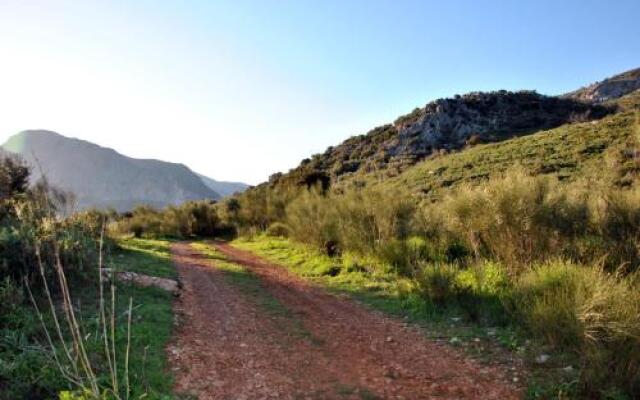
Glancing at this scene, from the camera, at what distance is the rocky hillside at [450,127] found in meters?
41.9

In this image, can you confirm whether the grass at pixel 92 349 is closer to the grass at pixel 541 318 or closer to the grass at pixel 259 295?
the grass at pixel 259 295

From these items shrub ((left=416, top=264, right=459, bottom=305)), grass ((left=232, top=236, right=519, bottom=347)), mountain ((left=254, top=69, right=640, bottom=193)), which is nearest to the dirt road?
grass ((left=232, top=236, right=519, bottom=347))

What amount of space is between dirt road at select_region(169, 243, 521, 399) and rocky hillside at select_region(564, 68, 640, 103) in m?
71.8

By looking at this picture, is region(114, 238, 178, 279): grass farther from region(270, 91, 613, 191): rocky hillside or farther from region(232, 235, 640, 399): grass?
region(270, 91, 613, 191): rocky hillside

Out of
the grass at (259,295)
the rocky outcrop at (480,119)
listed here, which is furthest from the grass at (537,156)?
the grass at (259,295)

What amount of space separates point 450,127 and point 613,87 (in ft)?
140

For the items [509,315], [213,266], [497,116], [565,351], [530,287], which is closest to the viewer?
[565,351]

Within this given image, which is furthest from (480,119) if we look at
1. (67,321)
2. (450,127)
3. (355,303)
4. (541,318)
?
(67,321)

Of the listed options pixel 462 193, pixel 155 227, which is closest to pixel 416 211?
pixel 462 193

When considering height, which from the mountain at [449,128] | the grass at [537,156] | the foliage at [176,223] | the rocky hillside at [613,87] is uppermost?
the rocky hillside at [613,87]

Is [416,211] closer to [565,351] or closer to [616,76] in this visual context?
[565,351]

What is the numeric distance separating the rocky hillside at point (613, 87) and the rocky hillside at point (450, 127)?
2061cm

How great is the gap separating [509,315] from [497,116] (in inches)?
1792

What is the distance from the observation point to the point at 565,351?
17.7ft
